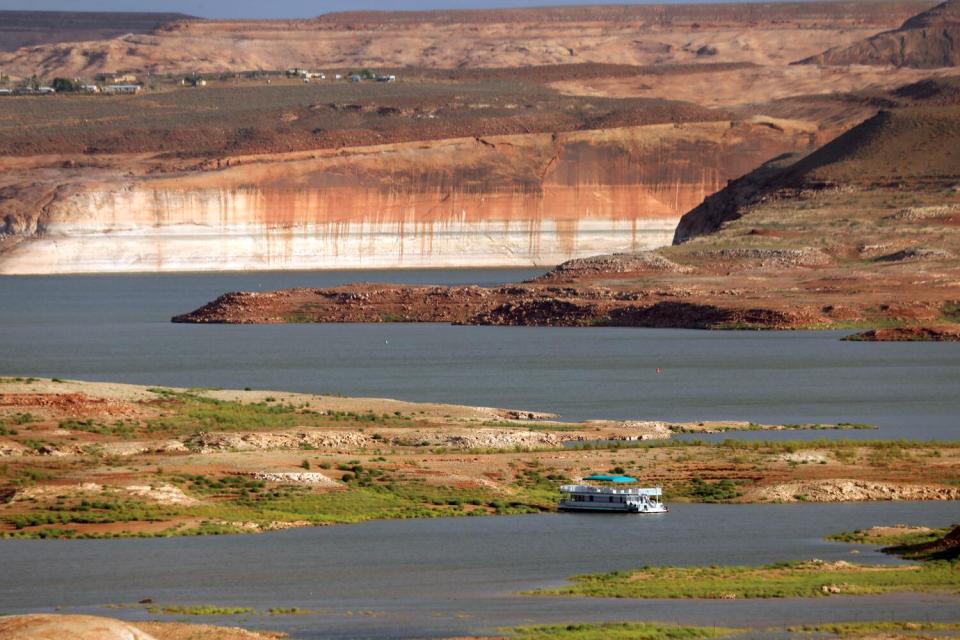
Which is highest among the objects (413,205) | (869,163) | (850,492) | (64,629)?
(869,163)

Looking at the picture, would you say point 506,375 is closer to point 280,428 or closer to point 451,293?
point 280,428

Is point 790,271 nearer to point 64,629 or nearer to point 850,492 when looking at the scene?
point 850,492

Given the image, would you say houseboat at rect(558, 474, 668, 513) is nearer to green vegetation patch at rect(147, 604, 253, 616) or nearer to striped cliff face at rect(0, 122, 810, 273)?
green vegetation patch at rect(147, 604, 253, 616)

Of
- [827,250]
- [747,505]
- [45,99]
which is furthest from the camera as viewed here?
[45,99]

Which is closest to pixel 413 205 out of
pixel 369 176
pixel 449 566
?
pixel 369 176

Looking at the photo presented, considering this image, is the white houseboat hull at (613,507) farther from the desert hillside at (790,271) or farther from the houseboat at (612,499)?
the desert hillside at (790,271)

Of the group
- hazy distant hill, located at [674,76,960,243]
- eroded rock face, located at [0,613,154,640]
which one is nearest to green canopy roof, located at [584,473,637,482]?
eroded rock face, located at [0,613,154,640]

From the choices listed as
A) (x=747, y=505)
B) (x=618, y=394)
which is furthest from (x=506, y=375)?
(x=747, y=505)
